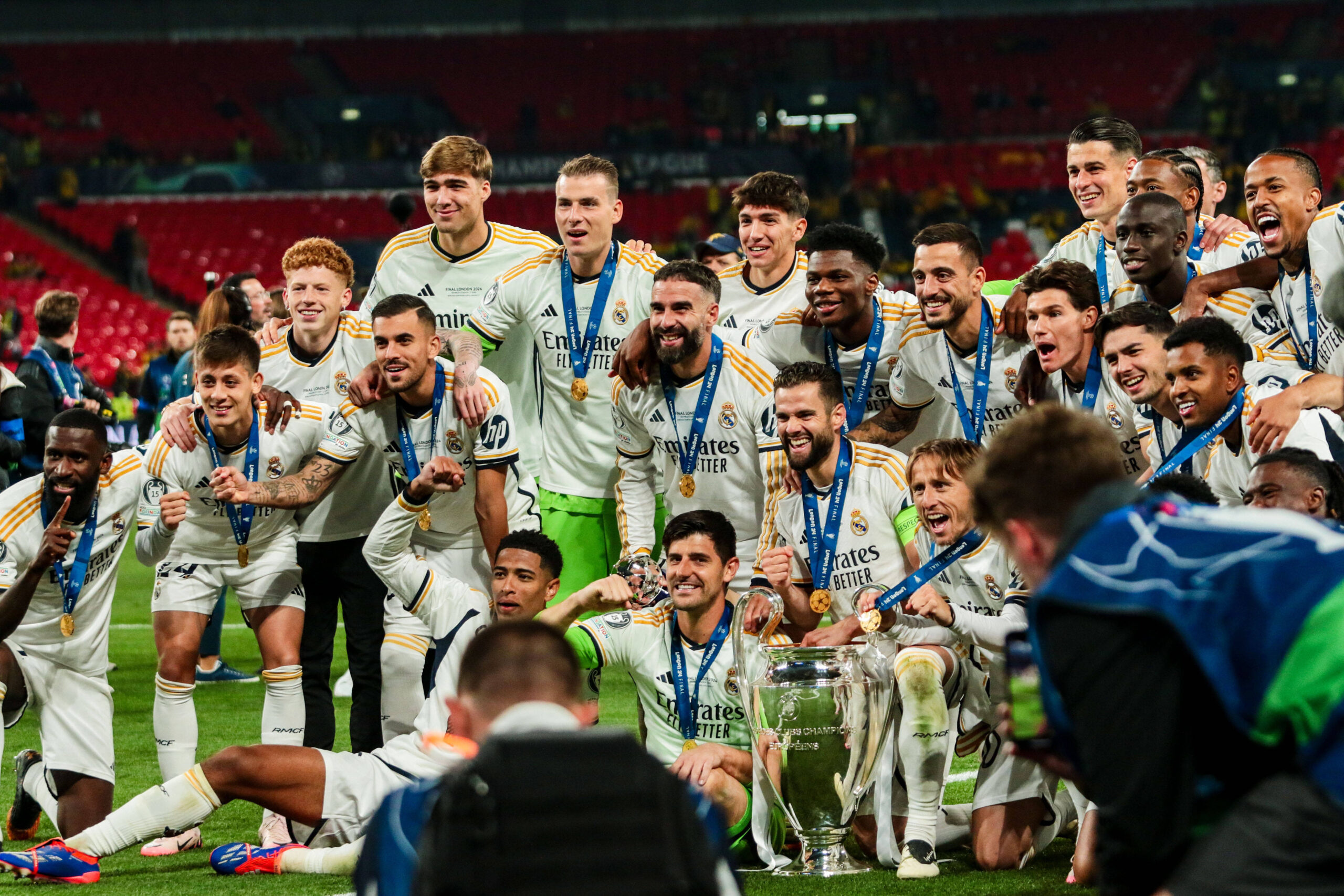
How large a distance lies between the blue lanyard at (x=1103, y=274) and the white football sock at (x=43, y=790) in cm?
468

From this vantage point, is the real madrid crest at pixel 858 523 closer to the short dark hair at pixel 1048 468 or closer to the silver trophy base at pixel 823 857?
the silver trophy base at pixel 823 857

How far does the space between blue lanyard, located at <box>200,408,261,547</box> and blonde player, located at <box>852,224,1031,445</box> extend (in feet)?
8.43

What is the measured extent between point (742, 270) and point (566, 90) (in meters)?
30.8

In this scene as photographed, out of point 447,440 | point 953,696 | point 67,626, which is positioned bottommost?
point 953,696

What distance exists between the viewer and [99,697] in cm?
601

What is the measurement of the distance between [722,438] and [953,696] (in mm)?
1522

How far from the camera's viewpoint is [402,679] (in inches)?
244

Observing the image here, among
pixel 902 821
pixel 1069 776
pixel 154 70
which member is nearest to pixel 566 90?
pixel 154 70

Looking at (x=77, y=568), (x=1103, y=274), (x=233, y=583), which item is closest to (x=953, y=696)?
(x=1103, y=274)

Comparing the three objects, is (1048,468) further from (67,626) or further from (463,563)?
(67,626)

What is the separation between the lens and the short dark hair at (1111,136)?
6.83m

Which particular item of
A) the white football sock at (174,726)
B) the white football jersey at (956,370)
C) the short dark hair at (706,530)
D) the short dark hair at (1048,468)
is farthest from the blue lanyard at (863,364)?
the short dark hair at (1048,468)

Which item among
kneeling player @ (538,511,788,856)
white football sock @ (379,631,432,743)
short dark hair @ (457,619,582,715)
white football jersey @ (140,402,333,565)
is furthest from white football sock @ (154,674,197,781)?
short dark hair @ (457,619,582,715)

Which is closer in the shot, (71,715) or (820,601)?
(820,601)
